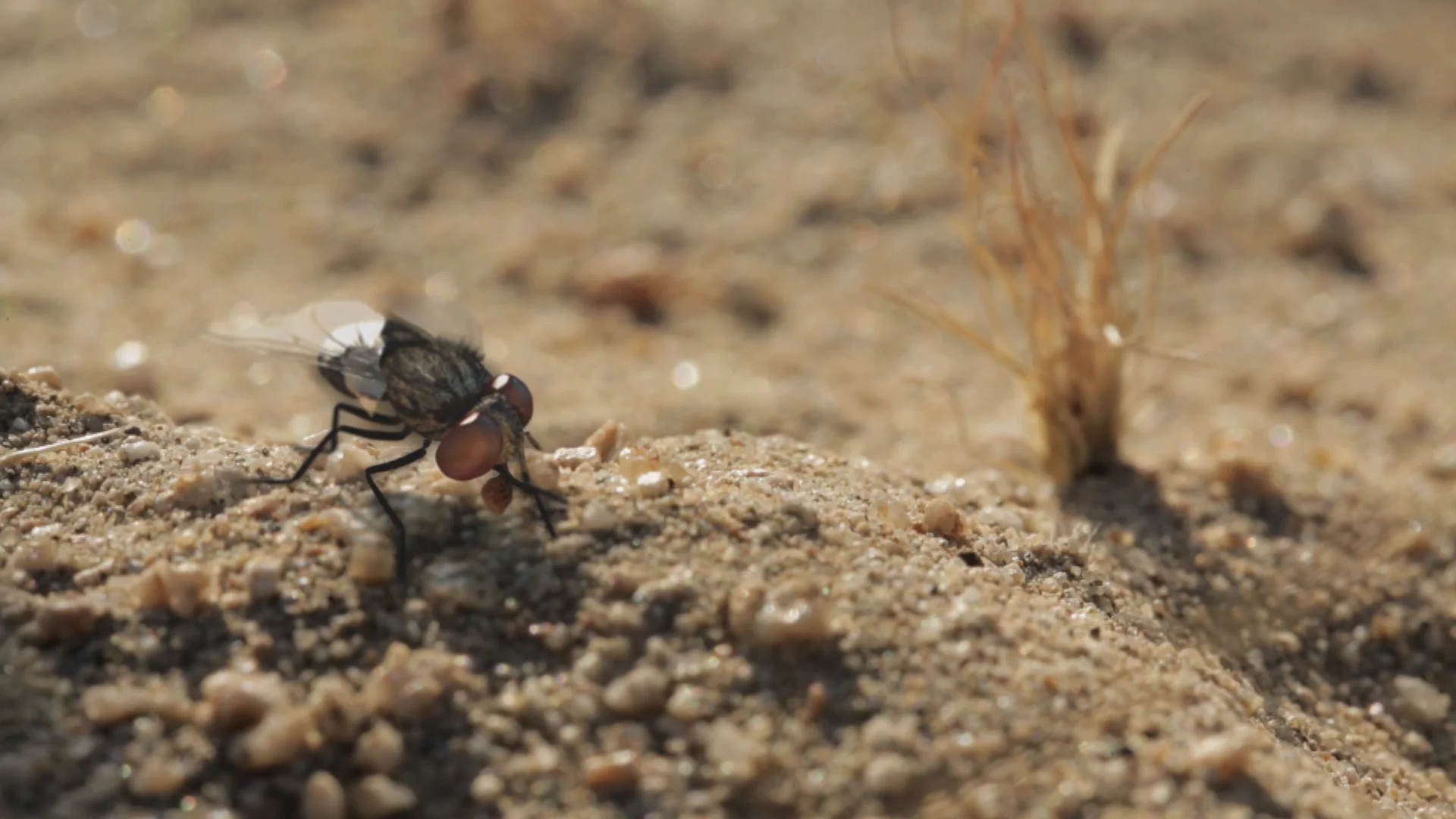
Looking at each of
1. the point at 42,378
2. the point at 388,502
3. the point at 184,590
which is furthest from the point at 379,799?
the point at 42,378

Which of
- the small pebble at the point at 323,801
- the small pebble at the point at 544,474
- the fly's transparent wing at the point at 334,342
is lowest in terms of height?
the small pebble at the point at 323,801

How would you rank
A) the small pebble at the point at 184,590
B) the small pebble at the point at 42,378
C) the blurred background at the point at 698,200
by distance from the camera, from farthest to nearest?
1. the blurred background at the point at 698,200
2. the small pebble at the point at 42,378
3. the small pebble at the point at 184,590

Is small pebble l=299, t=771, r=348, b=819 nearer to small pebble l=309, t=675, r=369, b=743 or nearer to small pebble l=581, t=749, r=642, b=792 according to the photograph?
small pebble l=309, t=675, r=369, b=743

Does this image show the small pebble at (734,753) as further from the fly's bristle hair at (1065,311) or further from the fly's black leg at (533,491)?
the fly's bristle hair at (1065,311)

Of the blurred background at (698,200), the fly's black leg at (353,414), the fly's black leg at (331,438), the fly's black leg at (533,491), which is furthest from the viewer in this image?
the blurred background at (698,200)

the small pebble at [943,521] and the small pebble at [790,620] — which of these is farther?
the small pebble at [943,521]

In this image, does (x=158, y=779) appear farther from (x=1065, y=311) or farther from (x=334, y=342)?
(x=1065, y=311)

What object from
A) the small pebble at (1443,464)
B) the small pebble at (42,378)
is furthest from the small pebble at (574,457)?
the small pebble at (1443,464)
